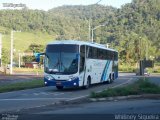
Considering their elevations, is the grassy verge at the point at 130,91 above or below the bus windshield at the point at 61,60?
below

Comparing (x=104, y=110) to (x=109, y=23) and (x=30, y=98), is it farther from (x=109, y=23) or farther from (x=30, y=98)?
(x=109, y=23)

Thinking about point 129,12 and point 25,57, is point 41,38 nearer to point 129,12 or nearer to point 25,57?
point 25,57

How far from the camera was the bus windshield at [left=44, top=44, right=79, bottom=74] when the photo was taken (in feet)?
102

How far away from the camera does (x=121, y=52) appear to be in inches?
4537

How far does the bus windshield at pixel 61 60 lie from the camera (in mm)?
31109

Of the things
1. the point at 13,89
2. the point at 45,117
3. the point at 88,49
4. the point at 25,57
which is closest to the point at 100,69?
the point at 88,49

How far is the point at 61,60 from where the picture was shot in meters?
31.2

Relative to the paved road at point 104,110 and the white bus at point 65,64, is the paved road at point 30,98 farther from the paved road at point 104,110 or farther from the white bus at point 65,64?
the paved road at point 104,110

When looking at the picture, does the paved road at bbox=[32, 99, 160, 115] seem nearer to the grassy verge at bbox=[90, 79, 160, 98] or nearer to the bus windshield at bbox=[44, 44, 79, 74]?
the grassy verge at bbox=[90, 79, 160, 98]

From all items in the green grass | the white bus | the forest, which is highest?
the forest

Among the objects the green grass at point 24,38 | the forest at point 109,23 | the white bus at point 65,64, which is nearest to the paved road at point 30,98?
the white bus at point 65,64

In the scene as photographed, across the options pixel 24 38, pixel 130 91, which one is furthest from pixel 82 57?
pixel 24 38

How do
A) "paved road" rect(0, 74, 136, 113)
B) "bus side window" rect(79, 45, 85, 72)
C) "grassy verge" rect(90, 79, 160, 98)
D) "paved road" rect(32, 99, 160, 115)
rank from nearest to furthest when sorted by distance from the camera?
"paved road" rect(32, 99, 160, 115)
"paved road" rect(0, 74, 136, 113)
"grassy verge" rect(90, 79, 160, 98)
"bus side window" rect(79, 45, 85, 72)

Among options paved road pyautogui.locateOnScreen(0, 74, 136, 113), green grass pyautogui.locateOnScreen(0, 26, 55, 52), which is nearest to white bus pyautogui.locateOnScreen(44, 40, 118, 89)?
paved road pyautogui.locateOnScreen(0, 74, 136, 113)
